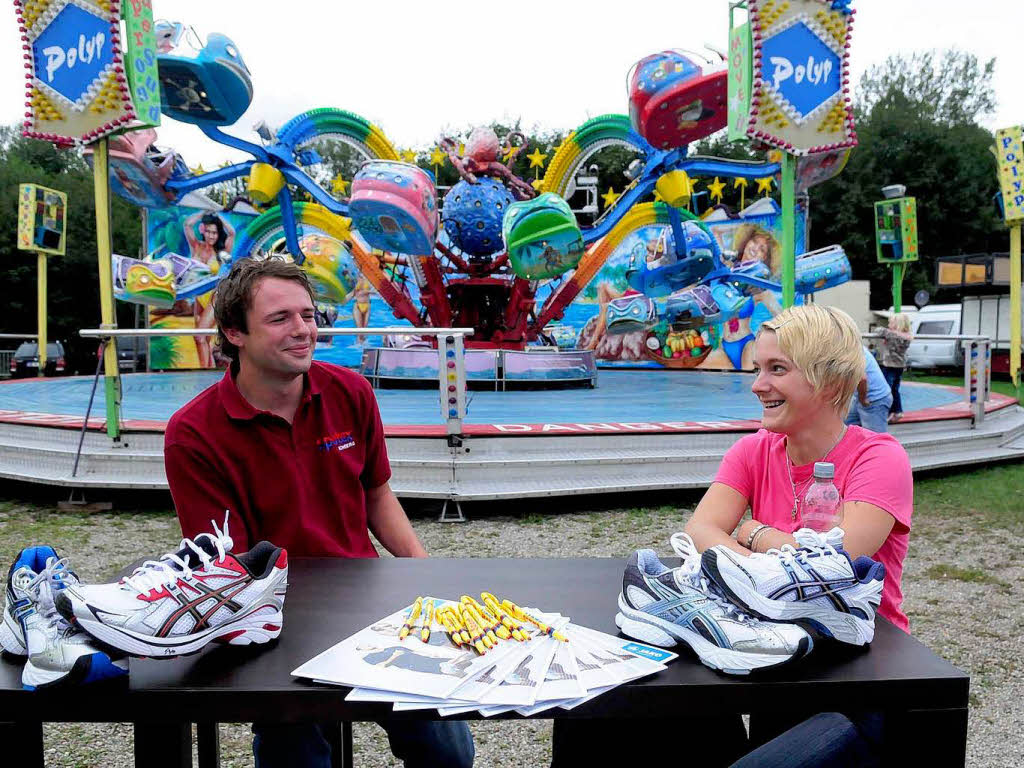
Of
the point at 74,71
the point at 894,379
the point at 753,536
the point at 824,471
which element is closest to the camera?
the point at 824,471

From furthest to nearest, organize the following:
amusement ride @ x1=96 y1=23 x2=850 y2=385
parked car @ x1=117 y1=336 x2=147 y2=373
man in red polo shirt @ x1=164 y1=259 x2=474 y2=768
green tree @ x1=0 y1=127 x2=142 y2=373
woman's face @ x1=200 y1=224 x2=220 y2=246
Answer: green tree @ x1=0 y1=127 x2=142 y2=373 → parked car @ x1=117 y1=336 x2=147 y2=373 → woman's face @ x1=200 y1=224 x2=220 y2=246 → amusement ride @ x1=96 y1=23 x2=850 y2=385 → man in red polo shirt @ x1=164 y1=259 x2=474 y2=768

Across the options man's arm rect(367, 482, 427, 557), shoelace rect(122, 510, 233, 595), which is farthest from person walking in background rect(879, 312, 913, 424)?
shoelace rect(122, 510, 233, 595)

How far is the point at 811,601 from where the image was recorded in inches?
51.6

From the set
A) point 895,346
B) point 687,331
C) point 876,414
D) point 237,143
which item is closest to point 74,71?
point 237,143

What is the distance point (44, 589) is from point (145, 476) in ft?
16.8

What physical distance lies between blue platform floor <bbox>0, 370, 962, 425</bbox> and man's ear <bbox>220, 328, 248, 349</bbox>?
5122 millimetres

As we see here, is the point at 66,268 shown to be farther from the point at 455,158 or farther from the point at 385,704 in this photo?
the point at 385,704

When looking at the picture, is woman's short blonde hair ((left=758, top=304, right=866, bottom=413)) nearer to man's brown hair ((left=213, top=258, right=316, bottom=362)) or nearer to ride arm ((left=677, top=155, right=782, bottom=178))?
man's brown hair ((left=213, top=258, right=316, bottom=362))

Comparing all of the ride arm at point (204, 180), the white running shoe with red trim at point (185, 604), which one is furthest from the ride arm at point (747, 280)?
the white running shoe with red trim at point (185, 604)

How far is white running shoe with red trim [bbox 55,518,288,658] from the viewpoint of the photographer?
1.23m

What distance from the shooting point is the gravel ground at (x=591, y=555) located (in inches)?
104

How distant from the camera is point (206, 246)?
18.5m

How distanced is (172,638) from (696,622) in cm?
87

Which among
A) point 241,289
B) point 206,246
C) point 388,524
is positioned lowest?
point 388,524
